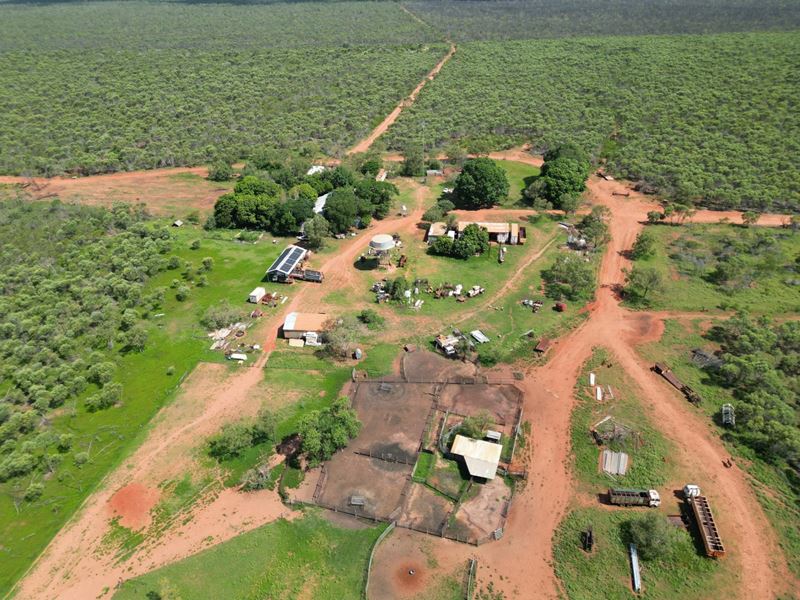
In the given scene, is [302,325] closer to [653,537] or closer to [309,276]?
[309,276]

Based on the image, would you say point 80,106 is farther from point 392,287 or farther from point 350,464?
point 350,464

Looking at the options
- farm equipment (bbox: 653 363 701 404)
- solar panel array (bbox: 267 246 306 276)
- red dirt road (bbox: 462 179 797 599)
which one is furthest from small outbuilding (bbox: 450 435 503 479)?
solar panel array (bbox: 267 246 306 276)

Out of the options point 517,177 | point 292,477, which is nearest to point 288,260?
point 292,477

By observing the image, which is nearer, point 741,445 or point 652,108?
point 741,445

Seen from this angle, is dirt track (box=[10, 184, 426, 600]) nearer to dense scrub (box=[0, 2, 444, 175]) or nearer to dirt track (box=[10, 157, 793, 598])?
dirt track (box=[10, 157, 793, 598])

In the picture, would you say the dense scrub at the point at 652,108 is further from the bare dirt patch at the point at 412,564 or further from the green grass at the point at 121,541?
the green grass at the point at 121,541

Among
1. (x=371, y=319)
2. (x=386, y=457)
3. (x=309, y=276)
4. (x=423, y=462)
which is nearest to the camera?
(x=423, y=462)

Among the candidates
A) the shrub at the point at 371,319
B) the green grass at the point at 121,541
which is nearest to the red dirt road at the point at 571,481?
the shrub at the point at 371,319
